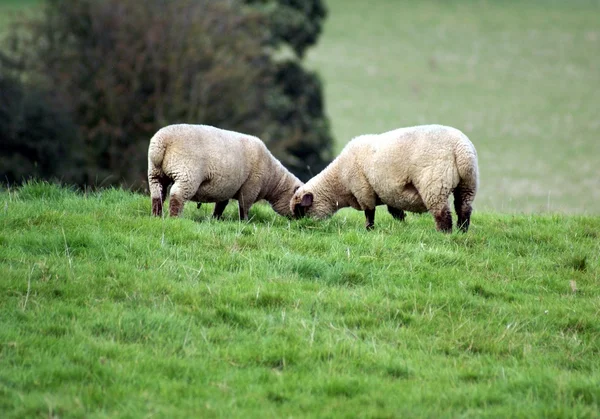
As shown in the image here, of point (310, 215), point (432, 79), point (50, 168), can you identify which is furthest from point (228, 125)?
point (432, 79)

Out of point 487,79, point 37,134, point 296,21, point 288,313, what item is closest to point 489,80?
point 487,79

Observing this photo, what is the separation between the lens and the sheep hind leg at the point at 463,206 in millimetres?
10531

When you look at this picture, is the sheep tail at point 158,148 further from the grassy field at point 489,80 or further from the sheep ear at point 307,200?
the grassy field at point 489,80

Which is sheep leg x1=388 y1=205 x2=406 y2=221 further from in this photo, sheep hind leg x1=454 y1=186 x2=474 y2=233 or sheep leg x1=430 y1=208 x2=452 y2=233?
sheep leg x1=430 y1=208 x2=452 y2=233

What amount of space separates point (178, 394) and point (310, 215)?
6909 millimetres

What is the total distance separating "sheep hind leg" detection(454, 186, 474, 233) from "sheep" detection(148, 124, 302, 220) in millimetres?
3058

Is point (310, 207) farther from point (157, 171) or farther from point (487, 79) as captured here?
point (487, 79)

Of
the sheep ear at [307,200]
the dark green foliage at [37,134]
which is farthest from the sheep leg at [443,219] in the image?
the dark green foliage at [37,134]

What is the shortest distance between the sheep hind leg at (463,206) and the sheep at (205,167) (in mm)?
3058

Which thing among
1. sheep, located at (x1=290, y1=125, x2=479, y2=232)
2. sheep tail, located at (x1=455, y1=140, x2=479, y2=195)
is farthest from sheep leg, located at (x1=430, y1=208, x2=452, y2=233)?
sheep tail, located at (x1=455, y1=140, x2=479, y2=195)

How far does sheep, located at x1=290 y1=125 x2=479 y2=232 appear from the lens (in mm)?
10273

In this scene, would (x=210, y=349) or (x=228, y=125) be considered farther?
(x=228, y=125)

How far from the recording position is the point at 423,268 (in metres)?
8.86

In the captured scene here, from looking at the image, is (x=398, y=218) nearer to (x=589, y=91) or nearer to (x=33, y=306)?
(x=33, y=306)
